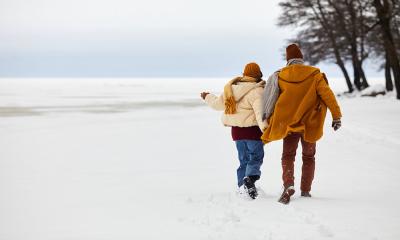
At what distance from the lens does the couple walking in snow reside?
565 cm

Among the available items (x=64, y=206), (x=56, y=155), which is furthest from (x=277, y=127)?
(x=56, y=155)

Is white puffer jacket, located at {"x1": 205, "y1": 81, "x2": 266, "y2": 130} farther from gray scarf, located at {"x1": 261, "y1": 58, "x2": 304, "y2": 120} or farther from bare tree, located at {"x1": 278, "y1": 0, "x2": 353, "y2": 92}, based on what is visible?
bare tree, located at {"x1": 278, "y1": 0, "x2": 353, "y2": 92}

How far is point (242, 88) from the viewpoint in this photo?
5.99 meters

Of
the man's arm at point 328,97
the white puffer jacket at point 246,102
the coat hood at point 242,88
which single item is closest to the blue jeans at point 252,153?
the white puffer jacket at point 246,102

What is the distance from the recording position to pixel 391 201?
580 centimetres

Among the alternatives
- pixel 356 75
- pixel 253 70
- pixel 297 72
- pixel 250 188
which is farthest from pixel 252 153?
pixel 356 75

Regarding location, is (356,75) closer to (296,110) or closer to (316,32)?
(316,32)

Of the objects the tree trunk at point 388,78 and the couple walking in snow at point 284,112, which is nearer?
the couple walking in snow at point 284,112

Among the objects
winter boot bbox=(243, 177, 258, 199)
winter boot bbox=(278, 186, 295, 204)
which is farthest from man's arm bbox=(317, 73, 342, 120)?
winter boot bbox=(243, 177, 258, 199)

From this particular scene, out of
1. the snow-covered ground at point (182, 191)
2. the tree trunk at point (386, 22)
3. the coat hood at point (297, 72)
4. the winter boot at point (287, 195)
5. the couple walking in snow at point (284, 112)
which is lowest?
the snow-covered ground at point (182, 191)

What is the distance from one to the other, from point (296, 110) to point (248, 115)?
58cm

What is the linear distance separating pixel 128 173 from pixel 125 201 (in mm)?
2222

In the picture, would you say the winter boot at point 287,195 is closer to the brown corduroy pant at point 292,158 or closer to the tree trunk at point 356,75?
the brown corduroy pant at point 292,158

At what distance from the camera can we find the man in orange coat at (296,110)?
5641mm
